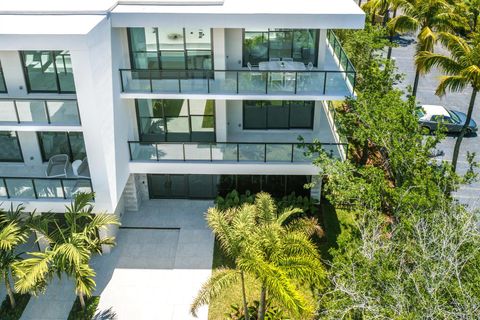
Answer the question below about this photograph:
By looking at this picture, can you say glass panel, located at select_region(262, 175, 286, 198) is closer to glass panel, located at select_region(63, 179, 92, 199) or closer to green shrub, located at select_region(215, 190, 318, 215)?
green shrub, located at select_region(215, 190, 318, 215)

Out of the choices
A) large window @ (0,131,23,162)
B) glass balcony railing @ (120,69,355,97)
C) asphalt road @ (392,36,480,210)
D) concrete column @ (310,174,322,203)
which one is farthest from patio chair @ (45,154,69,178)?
asphalt road @ (392,36,480,210)

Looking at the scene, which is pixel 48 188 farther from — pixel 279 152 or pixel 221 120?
pixel 279 152

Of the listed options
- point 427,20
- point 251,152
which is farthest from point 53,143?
point 427,20

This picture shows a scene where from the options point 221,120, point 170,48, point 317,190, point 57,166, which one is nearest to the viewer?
point 170,48

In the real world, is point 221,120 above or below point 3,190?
above

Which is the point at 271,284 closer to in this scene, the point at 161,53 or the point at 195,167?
the point at 195,167

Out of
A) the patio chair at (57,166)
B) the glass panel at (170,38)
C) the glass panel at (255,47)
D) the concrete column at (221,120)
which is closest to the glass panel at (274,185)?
the concrete column at (221,120)

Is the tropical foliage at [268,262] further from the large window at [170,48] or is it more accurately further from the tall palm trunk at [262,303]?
the large window at [170,48]
